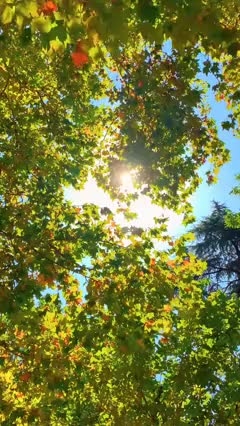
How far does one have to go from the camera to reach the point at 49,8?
3.44m

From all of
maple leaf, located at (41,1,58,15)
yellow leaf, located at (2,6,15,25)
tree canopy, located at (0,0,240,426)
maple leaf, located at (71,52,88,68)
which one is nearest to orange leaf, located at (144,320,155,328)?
tree canopy, located at (0,0,240,426)

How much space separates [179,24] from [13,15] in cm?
133

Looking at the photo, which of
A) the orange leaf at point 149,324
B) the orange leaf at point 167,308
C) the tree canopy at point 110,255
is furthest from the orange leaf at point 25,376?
the orange leaf at point 167,308

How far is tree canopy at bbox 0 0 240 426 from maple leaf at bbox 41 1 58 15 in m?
2.38

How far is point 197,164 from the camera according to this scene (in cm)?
980

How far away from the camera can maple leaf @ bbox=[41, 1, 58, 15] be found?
3405 mm

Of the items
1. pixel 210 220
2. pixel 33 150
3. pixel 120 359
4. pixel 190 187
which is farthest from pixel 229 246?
pixel 33 150

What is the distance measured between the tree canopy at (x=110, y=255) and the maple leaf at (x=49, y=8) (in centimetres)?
238

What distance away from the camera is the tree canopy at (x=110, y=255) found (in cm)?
641

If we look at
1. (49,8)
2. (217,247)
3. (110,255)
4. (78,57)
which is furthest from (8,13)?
(217,247)

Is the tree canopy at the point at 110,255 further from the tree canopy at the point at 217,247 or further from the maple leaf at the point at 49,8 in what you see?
the tree canopy at the point at 217,247

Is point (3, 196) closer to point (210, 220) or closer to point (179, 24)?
point (179, 24)

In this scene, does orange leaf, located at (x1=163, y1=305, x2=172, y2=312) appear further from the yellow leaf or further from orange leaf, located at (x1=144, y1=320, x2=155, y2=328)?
the yellow leaf

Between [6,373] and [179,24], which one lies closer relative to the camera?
[179,24]
